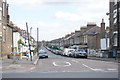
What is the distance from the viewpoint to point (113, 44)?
4541 cm

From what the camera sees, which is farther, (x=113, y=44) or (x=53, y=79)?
(x=113, y=44)

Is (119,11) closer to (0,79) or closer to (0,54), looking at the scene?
(0,54)

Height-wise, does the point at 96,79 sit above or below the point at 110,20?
below

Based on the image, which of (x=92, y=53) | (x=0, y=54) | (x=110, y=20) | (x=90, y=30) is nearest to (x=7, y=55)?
(x=0, y=54)

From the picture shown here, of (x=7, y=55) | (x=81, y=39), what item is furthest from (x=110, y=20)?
(x=81, y=39)

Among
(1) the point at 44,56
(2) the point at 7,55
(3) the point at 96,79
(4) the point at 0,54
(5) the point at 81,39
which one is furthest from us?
(5) the point at 81,39

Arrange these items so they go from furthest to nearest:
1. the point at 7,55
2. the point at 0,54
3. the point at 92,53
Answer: the point at 92,53 → the point at 7,55 → the point at 0,54

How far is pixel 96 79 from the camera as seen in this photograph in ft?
48.6

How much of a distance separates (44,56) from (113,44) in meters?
15.0

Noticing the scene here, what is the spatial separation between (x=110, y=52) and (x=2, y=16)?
19.0 meters

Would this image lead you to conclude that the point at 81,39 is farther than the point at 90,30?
Yes

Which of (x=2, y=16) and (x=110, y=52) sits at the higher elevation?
(x=2, y=16)

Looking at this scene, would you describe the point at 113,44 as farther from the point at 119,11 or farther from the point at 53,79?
the point at 53,79

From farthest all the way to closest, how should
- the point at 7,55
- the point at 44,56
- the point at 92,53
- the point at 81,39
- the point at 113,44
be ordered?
the point at 81,39 < the point at 92,53 < the point at 44,56 < the point at 113,44 < the point at 7,55
